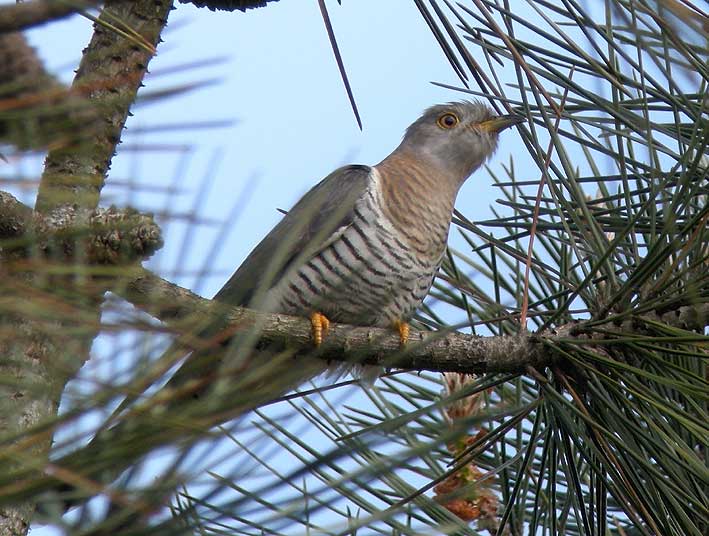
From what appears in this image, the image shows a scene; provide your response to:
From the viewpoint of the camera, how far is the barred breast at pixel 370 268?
9.31 feet

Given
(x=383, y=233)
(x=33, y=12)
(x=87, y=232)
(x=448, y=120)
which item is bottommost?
(x=87, y=232)

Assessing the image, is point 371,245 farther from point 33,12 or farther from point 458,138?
point 33,12

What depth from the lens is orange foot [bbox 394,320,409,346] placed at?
2.44 meters

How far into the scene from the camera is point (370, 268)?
304 centimetres

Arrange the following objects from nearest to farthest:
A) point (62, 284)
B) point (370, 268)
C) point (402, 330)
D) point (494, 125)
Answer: point (62, 284) → point (402, 330) → point (370, 268) → point (494, 125)

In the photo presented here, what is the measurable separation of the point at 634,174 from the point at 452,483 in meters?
0.81

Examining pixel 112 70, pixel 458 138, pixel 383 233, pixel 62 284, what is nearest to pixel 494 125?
pixel 458 138

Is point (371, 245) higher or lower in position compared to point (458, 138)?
lower

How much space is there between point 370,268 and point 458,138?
1174mm

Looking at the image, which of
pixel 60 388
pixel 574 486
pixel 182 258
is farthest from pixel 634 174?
pixel 60 388

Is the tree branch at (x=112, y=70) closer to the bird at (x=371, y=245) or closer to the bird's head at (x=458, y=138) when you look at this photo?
the bird at (x=371, y=245)

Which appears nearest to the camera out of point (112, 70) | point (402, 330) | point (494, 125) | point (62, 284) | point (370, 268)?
point (62, 284)

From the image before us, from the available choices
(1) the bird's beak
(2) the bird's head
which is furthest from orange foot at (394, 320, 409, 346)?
(1) the bird's beak

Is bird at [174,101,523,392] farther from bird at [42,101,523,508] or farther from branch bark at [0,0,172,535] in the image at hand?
branch bark at [0,0,172,535]
